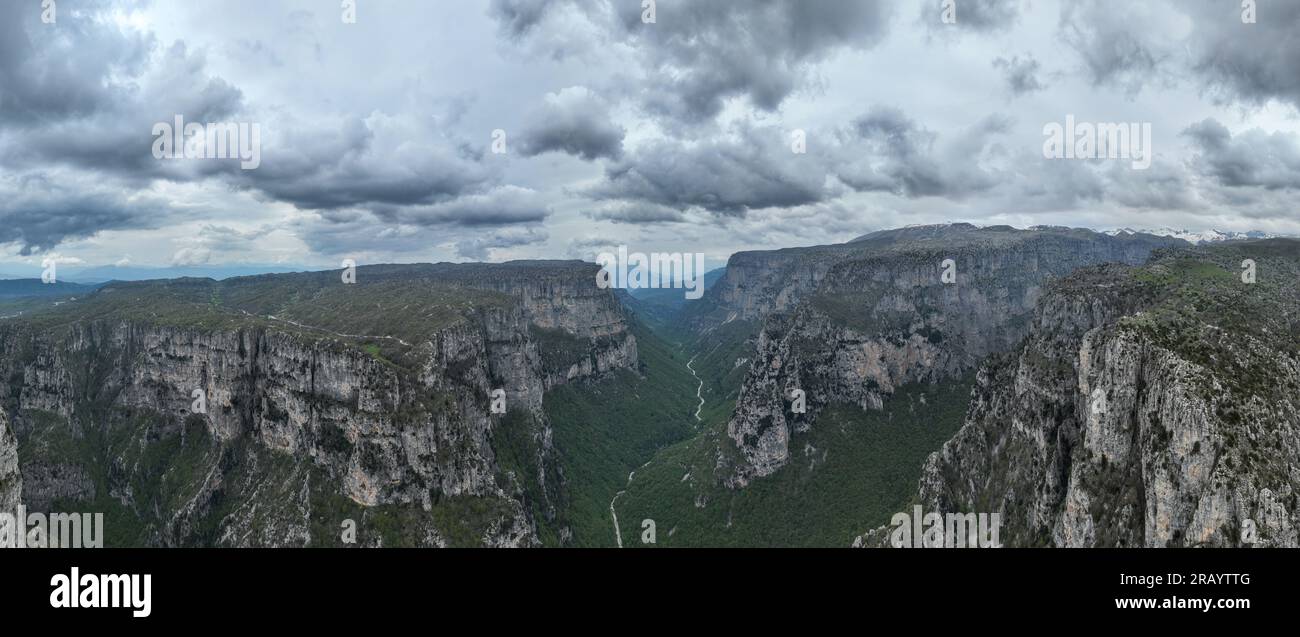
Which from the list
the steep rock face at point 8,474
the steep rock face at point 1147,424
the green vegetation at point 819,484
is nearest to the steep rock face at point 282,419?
the green vegetation at point 819,484

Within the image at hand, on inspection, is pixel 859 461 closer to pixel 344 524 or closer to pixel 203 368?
pixel 344 524

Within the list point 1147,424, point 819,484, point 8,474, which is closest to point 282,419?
point 8,474

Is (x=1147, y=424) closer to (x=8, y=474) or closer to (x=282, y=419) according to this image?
(x=8, y=474)

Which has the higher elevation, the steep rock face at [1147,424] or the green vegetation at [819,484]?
the steep rock face at [1147,424]

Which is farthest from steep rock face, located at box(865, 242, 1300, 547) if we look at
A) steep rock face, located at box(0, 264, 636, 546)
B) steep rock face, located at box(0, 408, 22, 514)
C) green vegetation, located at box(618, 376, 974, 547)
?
steep rock face, located at box(0, 408, 22, 514)

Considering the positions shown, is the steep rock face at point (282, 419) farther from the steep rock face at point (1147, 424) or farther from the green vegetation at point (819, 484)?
the steep rock face at point (1147, 424)

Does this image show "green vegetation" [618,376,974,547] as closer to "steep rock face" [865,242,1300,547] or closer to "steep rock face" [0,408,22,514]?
"steep rock face" [865,242,1300,547]

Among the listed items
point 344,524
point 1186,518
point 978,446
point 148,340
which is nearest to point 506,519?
point 344,524
